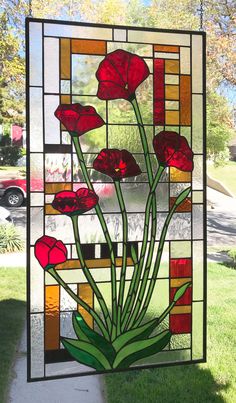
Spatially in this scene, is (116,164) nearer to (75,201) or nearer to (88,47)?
(75,201)

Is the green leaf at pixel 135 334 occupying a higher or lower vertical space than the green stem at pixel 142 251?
lower

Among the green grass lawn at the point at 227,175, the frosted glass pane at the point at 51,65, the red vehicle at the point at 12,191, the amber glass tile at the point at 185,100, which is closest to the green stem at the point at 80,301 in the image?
the frosted glass pane at the point at 51,65

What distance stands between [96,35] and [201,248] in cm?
150

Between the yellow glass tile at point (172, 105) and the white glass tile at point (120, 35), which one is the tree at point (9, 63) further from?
the yellow glass tile at point (172, 105)

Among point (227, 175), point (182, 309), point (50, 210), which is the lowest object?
point (182, 309)

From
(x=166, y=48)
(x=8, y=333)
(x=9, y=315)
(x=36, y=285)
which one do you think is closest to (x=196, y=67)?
(x=166, y=48)

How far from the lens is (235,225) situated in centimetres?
1205

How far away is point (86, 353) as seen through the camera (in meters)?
2.72

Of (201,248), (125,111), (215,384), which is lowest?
(215,384)

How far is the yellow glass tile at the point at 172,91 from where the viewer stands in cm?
280

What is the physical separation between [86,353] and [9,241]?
5363 mm

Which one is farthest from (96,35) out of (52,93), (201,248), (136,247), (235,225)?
(235,225)

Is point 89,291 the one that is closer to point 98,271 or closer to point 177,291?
point 98,271

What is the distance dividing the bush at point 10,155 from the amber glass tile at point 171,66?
13.4 m
